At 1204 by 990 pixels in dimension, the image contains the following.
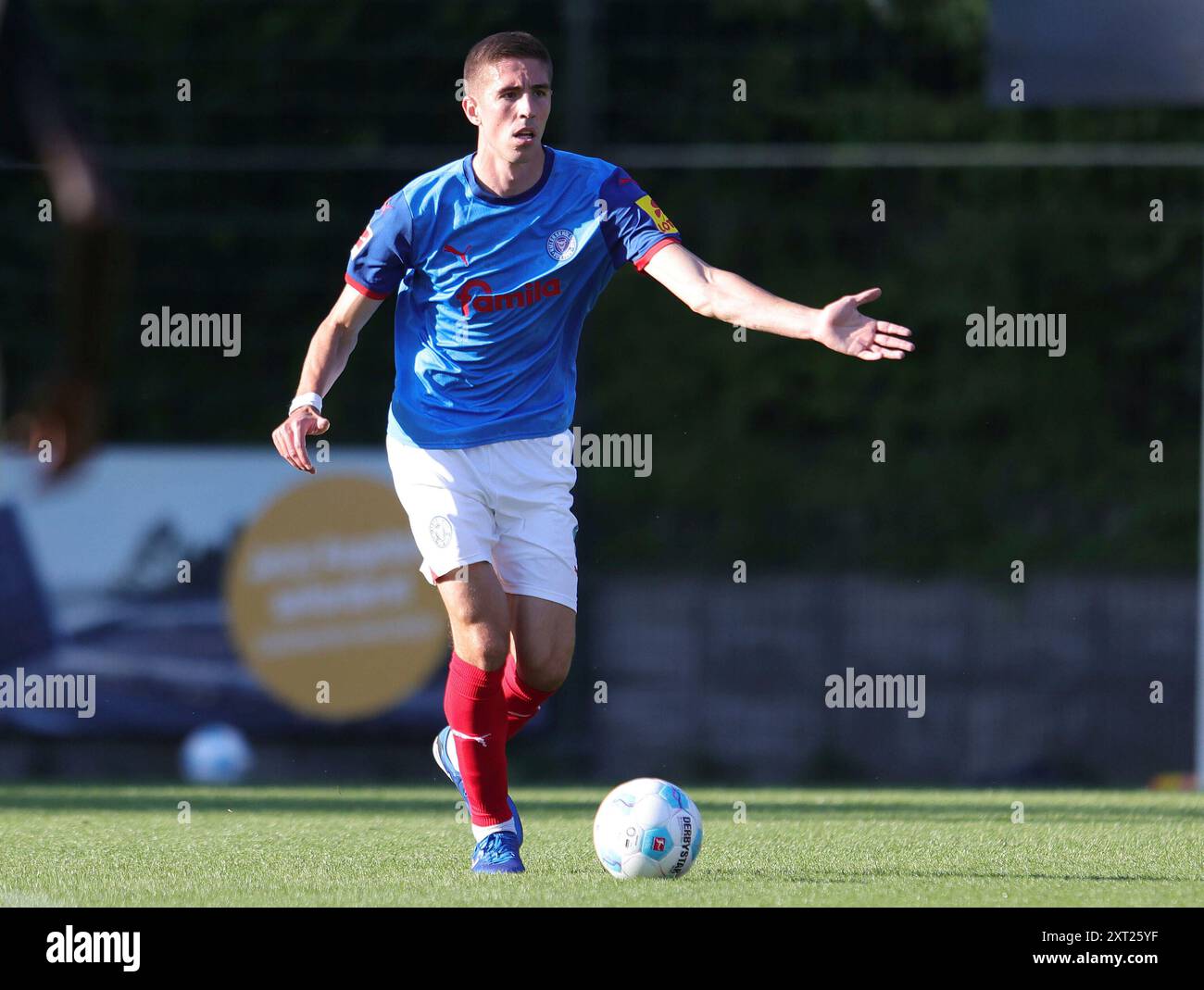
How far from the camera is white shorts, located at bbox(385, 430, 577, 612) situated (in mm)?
5535

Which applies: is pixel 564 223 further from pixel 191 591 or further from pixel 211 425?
pixel 211 425

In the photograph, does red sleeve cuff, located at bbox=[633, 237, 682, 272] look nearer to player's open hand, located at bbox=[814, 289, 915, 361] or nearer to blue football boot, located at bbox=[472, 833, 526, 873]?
player's open hand, located at bbox=[814, 289, 915, 361]

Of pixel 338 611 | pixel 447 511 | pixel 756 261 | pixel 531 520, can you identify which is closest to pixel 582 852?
pixel 531 520

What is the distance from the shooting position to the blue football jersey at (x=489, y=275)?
18.4 feet

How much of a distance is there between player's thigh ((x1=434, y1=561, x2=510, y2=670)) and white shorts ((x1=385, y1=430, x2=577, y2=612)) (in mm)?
33

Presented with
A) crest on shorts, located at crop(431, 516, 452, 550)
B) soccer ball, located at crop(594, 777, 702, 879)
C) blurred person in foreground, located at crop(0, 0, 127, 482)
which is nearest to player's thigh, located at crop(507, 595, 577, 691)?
crest on shorts, located at crop(431, 516, 452, 550)

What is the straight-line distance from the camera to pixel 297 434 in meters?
5.38

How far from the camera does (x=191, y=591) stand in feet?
39.4

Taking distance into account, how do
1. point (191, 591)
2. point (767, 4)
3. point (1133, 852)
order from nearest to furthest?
point (1133, 852) < point (191, 591) < point (767, 4)

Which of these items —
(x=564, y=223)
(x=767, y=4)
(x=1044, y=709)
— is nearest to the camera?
(x=564, y=223)

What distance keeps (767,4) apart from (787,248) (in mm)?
1715

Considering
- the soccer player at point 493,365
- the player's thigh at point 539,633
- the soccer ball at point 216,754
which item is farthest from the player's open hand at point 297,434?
the soccer ball at point 216,754

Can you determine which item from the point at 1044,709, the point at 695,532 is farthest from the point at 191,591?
the point at 1044,709

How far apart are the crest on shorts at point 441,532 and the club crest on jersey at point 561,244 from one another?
2.59ft
